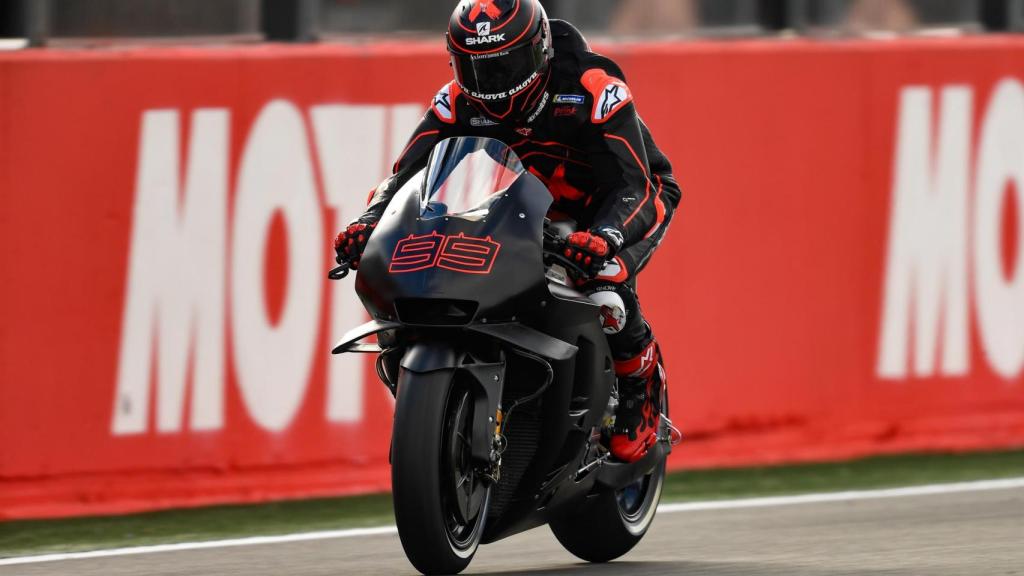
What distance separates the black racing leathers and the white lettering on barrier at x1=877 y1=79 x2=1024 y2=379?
3.55 metres

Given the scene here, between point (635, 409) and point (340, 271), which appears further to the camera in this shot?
point (635, 409)

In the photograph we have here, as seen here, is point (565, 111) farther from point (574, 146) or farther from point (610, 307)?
point (610, 307)

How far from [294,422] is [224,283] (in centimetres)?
69

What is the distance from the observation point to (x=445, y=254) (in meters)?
5.25

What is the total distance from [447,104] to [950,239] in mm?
4213

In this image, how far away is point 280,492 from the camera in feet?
26.6

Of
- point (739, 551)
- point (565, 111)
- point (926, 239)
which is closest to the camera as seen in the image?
A: point (565, 111)

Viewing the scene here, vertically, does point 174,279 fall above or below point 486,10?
below

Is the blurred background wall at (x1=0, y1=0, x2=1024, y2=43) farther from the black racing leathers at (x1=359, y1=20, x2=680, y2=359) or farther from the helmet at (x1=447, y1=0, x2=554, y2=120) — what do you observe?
the helmet at (x1=447, y1=0, x2=554, y2=120)

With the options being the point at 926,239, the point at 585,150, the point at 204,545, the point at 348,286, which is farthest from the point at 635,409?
the point at 926,239

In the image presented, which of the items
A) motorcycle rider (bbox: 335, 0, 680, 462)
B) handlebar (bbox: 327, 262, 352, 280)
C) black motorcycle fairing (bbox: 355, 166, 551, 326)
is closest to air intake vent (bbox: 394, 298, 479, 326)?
black motorcycle fairing (bbox: 355, 166, 551, 326)

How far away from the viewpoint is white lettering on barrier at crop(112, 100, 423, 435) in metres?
7.75

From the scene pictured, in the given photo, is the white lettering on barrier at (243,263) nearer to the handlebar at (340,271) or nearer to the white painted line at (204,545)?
the white painted line at (204,545)

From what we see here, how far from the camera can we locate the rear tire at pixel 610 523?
249 inches
